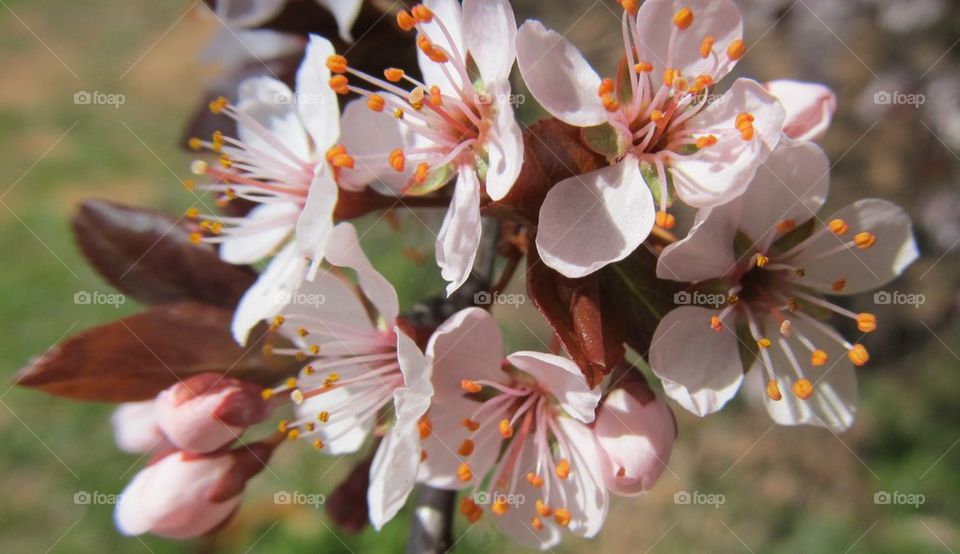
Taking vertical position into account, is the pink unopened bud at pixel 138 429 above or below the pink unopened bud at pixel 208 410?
below

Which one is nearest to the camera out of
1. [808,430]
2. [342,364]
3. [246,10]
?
[342,364]

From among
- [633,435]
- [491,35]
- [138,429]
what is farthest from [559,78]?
[138,429]

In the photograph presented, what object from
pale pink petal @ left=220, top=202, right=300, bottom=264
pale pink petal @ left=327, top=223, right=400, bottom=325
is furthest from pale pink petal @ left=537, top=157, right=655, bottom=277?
pale pink petal @ left=220, top=202, right=300, bottom=264

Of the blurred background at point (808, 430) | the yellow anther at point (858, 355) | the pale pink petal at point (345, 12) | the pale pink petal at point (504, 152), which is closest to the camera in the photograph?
the pale pink petal at point (504, 152)

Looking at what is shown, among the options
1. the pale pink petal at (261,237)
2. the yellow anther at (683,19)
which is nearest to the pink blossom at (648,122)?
the yellow anther at (683,19)

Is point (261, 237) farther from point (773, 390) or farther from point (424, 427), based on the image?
point (773, 390)

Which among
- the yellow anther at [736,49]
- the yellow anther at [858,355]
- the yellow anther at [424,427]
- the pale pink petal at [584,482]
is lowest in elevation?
the pale pink petal at [584,482]

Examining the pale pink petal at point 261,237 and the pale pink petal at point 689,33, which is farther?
the pale pink petal at point 261,237

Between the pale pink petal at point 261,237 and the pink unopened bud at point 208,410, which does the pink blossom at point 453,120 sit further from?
the pink unopened bud at point 208,410
